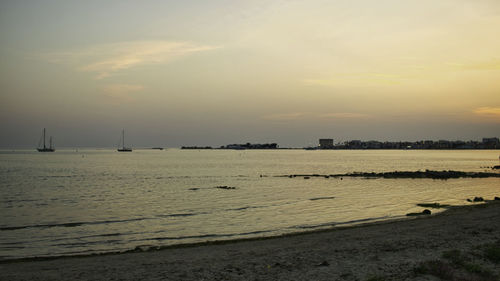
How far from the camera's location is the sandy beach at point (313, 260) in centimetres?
1249

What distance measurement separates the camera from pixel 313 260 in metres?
14.6

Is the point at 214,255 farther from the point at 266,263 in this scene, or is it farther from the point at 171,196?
the point at 171,196

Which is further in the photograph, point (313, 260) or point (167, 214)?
point (167, 214)

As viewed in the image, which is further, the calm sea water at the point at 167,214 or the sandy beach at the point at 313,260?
the calm sea water at the point at 167,214

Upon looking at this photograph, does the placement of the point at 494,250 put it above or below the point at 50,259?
above

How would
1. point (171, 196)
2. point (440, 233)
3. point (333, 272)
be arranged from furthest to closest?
point (171, 196) → point (440, 233) → point (333, 272)

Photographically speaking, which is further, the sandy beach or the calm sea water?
the calm sea water

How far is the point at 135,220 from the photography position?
2884cm

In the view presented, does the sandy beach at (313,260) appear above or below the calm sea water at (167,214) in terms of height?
above

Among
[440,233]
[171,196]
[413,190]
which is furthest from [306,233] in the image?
[413,190]

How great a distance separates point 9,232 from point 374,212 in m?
26.3

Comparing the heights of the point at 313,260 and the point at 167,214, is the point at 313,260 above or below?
above

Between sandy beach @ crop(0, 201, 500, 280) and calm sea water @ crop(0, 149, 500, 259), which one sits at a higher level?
sandy beach @ crop(0, 201, 500, 280)

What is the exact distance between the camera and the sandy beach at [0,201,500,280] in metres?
12.5
